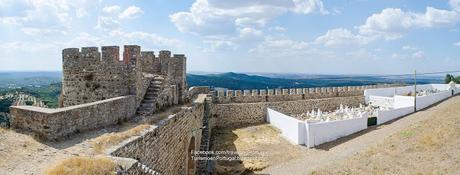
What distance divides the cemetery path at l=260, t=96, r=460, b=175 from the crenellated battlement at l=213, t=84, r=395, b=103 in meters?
5.78

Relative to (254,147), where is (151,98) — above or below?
above

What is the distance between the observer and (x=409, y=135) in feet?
55.4

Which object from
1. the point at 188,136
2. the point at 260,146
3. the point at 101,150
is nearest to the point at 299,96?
the point at 260,146

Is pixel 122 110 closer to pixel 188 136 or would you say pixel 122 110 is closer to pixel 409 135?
pixel 188 136

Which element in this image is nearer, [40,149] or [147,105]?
[40,149]

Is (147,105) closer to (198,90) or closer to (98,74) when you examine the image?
(98,74)

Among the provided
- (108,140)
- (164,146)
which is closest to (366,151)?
(164,146)

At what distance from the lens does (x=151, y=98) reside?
12.1 m

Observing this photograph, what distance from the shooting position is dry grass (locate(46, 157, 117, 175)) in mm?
5219

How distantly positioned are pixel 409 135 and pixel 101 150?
14.3 m

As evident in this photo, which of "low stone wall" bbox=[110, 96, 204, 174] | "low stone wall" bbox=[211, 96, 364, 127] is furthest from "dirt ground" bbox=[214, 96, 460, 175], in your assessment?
"low stone wall" bbox=[110, 96, 204, 174]

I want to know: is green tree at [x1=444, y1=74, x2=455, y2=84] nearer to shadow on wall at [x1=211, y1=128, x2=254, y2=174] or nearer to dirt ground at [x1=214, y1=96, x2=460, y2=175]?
dirt ground at [x1=214, y1=96, x2=460, y2=175]

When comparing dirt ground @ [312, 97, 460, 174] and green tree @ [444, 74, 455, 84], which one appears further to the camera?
green tree @ [444, 74, 455, 84]

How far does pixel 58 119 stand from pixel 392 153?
1204 centimetres
